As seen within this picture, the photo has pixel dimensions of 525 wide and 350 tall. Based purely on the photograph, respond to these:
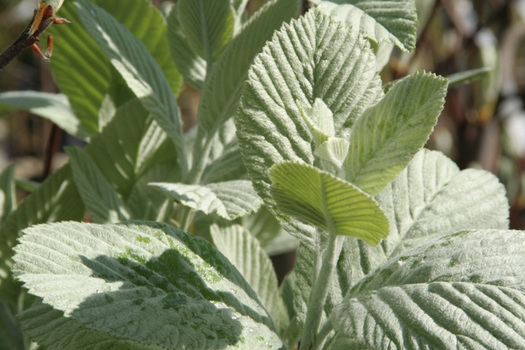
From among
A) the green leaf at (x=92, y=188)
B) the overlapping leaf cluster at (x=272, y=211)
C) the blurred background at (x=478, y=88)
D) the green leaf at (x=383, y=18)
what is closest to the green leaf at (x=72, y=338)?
the overlapping leaf cluster at (x=272, y=211)

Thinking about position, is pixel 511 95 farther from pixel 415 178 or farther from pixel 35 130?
pixel 35 130

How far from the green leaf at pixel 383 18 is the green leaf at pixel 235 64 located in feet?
0.15

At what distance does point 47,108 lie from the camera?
0.73 m

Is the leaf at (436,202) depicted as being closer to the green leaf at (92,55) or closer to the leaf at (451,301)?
the leaf at (451,301)

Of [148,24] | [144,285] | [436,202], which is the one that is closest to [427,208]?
[436,202]

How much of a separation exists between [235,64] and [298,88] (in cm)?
13

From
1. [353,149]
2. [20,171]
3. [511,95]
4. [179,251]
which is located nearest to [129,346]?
[179,251]

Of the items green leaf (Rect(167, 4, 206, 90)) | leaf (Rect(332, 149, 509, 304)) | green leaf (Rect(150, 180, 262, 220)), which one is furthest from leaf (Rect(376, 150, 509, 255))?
green leaf (Rect(167, 4, 206, 90))

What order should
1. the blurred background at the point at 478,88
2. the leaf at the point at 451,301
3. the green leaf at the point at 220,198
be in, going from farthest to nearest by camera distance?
1. the blurred background at the point at 478,88
2. the green leaf at the point at 220,198
3. the leaf at the point at 451,301

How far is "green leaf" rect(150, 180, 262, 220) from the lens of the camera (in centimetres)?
46

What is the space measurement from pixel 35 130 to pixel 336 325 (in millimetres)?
2568

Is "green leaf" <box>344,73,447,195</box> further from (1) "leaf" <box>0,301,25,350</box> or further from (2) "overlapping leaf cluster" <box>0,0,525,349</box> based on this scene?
(1) "leaf" <box>0,301,25,350</box>

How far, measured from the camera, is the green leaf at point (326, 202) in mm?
343

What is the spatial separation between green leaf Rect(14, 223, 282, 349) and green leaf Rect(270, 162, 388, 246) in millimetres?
72
